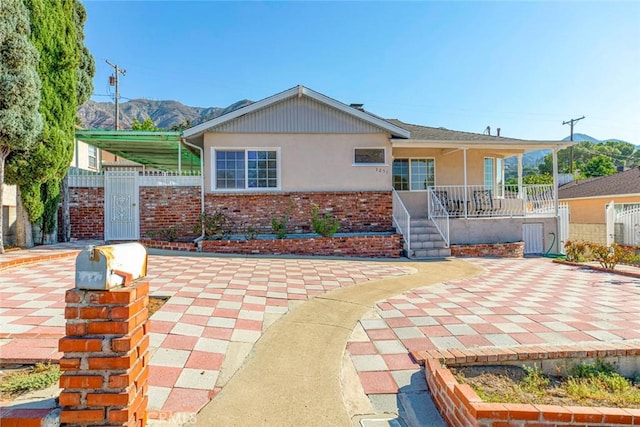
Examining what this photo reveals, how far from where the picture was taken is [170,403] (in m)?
2.44

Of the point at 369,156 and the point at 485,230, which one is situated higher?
the point at 369,156

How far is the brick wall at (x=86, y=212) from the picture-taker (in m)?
10.3

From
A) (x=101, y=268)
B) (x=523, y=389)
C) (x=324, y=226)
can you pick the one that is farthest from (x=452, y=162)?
(x=101, y=268)

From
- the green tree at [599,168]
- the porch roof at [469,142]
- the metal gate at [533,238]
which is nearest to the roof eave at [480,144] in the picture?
the porch roof at [469,142]

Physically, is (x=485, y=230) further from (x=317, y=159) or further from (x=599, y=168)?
(x=599, y=168)

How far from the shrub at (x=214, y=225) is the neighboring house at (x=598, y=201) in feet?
46.9

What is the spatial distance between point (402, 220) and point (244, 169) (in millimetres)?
5268

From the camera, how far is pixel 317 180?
10.8 metres

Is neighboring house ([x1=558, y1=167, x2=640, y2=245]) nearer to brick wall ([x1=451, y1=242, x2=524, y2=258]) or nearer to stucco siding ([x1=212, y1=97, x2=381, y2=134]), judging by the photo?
brick wall ([x1=451, y1=242, x2=524, y2=258])

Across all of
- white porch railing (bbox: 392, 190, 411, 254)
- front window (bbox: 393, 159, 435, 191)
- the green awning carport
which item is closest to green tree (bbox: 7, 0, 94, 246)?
the green awning carport

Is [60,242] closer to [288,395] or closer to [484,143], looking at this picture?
[288,395]

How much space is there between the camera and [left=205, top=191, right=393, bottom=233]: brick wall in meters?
10.5

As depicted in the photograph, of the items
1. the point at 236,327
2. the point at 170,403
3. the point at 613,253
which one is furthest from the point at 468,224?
the point at 170,403

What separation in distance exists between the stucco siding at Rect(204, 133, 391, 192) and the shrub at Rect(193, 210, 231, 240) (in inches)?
34.1
